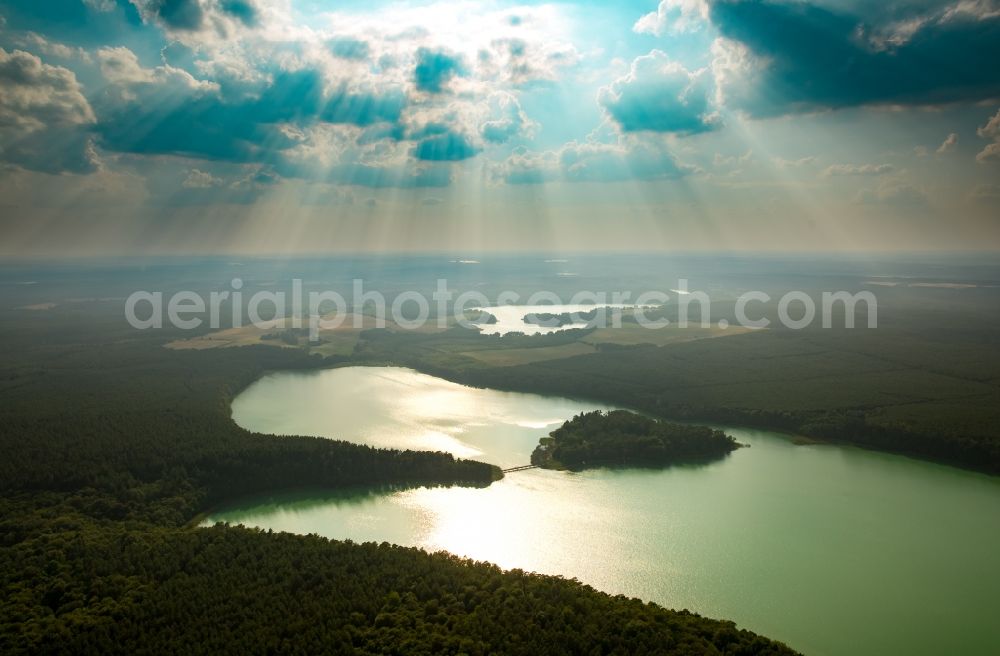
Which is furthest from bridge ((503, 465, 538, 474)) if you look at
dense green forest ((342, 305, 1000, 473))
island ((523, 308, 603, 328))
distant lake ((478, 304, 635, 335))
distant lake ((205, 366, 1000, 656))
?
island ((523, 308, 603, 328))

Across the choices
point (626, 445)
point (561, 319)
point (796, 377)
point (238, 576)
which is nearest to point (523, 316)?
point (561, 319)

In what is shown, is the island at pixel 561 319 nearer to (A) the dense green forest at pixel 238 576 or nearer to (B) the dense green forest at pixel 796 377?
(B) the dense green forest at pixel 796 377

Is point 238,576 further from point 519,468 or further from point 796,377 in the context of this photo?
point 796,377

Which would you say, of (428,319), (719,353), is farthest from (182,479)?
(428,319)

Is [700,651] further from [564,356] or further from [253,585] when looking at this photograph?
[564,356]

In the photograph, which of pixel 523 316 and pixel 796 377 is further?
pixel 523 316
